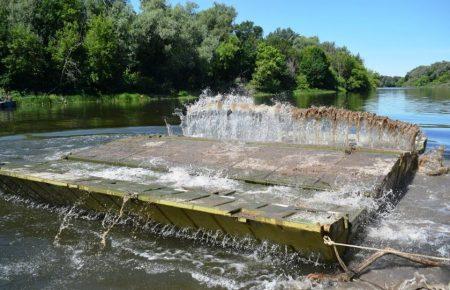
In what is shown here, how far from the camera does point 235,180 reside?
1055cm

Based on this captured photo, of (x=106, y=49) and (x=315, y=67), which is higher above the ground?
(x=106, y=49)

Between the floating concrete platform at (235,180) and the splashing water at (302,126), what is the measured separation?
1.64 m

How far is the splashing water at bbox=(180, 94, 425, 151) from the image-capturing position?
14211mm

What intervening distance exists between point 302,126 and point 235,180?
5.90m

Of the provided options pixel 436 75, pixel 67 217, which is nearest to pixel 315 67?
pixel 67 217

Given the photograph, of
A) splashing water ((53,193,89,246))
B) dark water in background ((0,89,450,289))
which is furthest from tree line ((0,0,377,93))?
dark water in background ((0,89,450,289))

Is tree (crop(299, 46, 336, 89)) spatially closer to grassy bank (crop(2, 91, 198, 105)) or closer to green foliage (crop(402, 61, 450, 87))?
grassy bank (crop(2, 91, 198, 105))

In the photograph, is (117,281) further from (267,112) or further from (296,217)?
(267,112)

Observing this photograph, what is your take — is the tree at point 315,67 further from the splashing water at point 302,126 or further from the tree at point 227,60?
the splashing water at point 302,126

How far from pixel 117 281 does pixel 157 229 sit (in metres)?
2.04

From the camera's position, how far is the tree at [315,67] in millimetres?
87188

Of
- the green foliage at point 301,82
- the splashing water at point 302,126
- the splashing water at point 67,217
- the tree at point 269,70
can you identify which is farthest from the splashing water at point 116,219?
the green foliage at point 301,82

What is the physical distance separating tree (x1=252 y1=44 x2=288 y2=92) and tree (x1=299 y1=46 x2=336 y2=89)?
764 cm

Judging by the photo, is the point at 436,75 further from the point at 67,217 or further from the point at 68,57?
the point at 67,217
